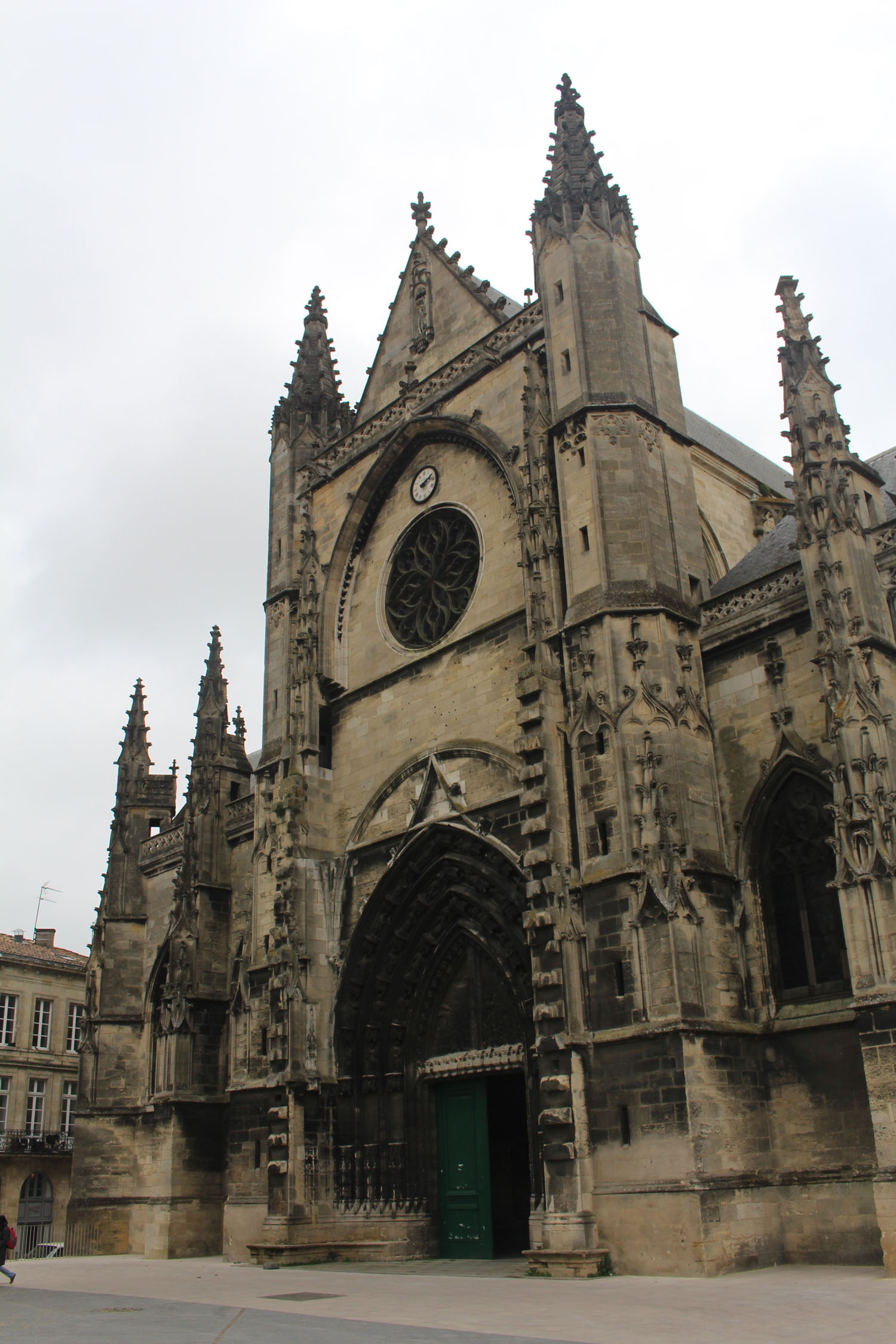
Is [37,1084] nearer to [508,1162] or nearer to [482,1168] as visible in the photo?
[508,1162]

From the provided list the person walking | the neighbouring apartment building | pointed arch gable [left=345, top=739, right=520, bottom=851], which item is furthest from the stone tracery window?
the neighbouring apartment building

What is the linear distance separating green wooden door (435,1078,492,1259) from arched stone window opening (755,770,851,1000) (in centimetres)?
528

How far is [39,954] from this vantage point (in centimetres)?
4031

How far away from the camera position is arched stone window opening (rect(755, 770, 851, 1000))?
46.4 ft

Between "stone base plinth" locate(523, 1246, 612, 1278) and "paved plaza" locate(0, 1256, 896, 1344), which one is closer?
"paved plaza" locate(0, 1256, 896, 1344)

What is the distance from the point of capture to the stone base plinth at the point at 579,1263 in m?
13.2

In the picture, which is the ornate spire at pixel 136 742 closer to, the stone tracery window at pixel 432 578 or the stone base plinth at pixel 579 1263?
the stone tracery window at pixel 432 578

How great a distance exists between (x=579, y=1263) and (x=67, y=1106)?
30.0m

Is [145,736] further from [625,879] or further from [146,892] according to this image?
[625,879]

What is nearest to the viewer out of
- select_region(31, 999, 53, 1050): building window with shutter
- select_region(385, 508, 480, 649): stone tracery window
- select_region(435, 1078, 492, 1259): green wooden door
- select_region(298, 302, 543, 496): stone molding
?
select_region(435, 1078, 492, 1259): green wooden door

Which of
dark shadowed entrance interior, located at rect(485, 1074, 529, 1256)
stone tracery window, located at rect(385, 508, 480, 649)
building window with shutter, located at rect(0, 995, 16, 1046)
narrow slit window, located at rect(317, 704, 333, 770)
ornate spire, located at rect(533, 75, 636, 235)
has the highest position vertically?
ornate spire, located at rect(533, 75, 636, 235)

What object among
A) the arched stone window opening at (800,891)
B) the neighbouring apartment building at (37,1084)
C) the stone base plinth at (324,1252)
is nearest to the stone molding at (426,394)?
the arched stone window opening at (800,891)

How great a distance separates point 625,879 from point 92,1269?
1159 cm

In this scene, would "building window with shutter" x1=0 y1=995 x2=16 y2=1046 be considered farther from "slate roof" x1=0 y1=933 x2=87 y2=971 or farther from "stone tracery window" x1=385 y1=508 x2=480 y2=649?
"stone tracery window" x1=385 y1=508 x2=480 y2=649
